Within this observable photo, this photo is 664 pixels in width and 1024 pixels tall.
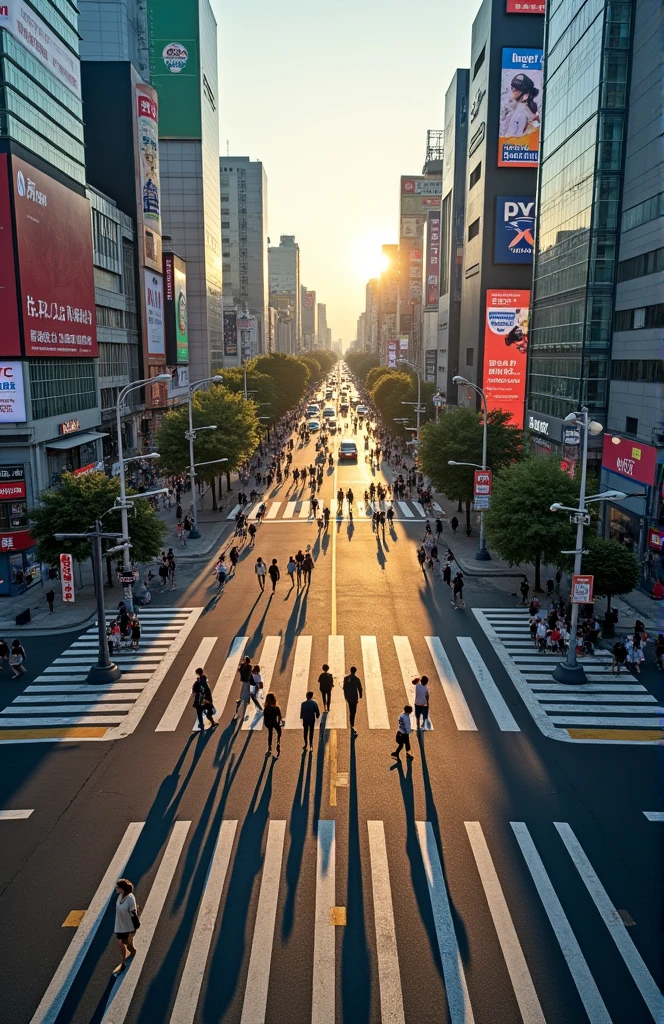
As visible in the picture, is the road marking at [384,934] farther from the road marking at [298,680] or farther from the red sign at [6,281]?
the red sign at [6,281]

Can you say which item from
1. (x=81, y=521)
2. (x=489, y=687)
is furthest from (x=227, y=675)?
(x=81, y=521)

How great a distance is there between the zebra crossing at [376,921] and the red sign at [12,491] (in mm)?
24796

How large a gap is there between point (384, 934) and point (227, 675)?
512 inches

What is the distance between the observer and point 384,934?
13.3m

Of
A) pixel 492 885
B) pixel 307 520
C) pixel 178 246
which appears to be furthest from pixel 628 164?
pixel 178 246

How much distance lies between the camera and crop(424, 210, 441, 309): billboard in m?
127

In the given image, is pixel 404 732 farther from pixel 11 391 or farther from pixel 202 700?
pixel 11 391

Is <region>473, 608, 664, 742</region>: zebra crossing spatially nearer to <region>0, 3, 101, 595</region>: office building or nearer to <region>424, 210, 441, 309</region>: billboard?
<region>0, 3, 101, 595</region>: office building

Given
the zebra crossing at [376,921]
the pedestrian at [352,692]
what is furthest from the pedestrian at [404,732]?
the zebra crossing at [376,921]

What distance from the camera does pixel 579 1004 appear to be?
38.7ft

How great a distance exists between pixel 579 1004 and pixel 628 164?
41.1m

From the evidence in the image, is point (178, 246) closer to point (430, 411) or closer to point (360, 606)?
point (430, 411)

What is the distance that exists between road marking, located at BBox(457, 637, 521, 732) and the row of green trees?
15091 millimetres

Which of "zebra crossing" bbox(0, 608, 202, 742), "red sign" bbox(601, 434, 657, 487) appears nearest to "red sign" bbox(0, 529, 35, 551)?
"zebra crossing" bbox(0, 608, 202, 742)
